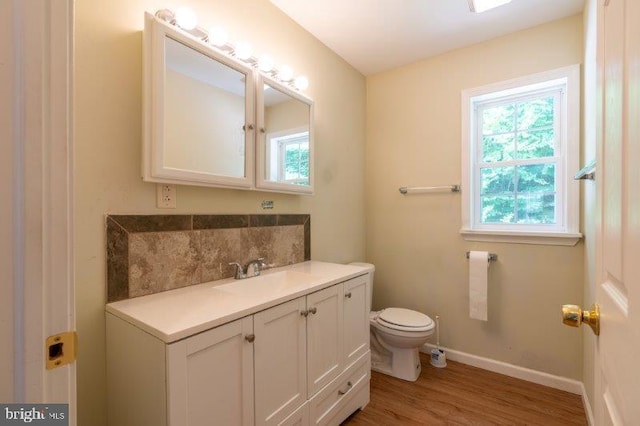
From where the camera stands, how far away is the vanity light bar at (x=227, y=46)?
4.30 feet

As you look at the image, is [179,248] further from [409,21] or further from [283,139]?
[409,21]

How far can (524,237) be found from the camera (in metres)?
2.13

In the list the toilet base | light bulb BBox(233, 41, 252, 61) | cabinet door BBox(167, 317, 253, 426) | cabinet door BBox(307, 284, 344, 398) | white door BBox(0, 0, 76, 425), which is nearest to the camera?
white door BBox(0, 0, 76, 425)

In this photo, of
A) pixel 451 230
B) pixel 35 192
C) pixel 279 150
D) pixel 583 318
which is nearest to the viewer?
pixel 35 192

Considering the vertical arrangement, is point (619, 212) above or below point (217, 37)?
below

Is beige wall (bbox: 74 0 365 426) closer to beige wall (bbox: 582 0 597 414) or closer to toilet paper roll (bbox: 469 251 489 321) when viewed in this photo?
toilet paper roll (bbox: 469 251 489 321)

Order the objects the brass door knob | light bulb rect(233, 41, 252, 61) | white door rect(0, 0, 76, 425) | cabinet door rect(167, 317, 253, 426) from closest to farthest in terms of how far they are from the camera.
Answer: white door rect(0, 0, 76, 425) → the brass door knob → cabinet door rect(167, 317, 253, 426) → light bulb rect(233, 41, 252, 61)

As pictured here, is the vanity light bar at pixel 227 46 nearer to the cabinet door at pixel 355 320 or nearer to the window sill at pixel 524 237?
the cabinet door at pixel 355 320

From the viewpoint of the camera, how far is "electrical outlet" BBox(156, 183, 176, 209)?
1330mm

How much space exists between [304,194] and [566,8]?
209 centimetres

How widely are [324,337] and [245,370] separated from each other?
1.69ft

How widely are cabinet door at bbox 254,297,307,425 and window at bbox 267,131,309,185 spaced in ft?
2.72

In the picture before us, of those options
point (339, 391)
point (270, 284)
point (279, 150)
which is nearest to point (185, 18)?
point (279, 150)

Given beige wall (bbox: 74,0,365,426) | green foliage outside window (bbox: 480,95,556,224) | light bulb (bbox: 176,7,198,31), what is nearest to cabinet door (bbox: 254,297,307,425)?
beige wall (bbox: 74,0,365,426)
